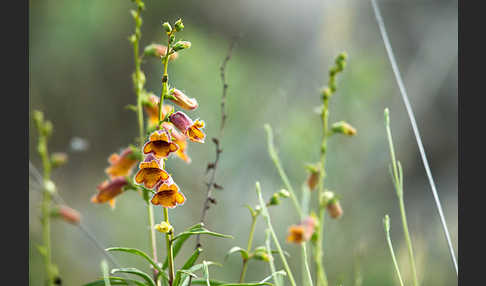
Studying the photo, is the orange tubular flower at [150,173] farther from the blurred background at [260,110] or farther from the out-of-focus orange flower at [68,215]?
the blurred background at [260,110]

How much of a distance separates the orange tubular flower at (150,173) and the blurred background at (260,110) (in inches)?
55.1

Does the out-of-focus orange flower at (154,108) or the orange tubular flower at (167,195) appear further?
the out-of-focus orange flower at (154,108)

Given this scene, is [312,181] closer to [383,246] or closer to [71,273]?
[383,246]

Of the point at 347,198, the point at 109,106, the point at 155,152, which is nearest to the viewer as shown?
the point at 155,152

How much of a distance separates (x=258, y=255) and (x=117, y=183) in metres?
0.28

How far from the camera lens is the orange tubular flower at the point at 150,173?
789 millimetres

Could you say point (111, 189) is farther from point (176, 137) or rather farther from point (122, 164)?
point (176, 137)

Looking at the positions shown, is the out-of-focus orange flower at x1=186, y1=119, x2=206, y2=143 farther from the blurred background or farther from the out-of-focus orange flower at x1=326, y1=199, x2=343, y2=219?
the blurred background

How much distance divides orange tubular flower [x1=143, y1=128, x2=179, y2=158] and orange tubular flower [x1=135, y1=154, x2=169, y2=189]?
0.03 m

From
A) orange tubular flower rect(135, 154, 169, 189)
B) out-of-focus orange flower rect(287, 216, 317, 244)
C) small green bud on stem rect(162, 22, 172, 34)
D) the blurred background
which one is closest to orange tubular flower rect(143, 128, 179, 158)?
orange tubular flower rect(135, 154, 169, 189)

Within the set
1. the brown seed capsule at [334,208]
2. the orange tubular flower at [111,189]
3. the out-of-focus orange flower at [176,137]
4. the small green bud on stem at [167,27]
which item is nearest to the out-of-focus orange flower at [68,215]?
the orange tubular flower at [111,189]

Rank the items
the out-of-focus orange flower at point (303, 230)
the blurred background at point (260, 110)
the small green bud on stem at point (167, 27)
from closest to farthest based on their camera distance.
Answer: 1. the small green bud on stem at point (167, 27)
2. the out-of-focus orange flower at point (303, 230)
3. the blurred background at point (260, 110)

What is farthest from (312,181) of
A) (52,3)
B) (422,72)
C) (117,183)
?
(52,3)

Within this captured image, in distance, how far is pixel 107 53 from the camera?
3041 millimetres
